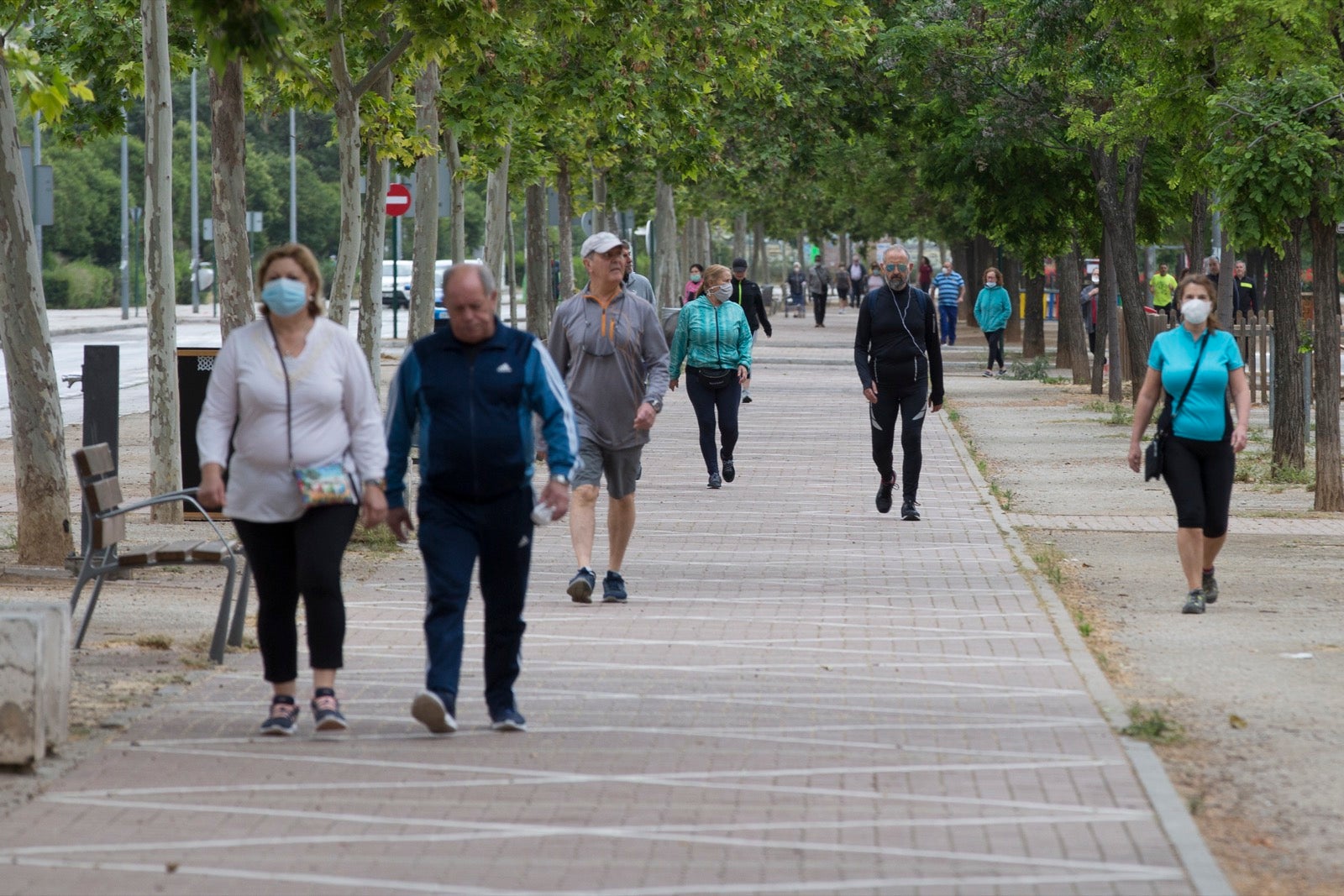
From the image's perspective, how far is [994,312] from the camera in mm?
33812

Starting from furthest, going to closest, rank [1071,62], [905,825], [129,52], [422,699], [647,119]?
1. [647,119]
2. [1071,62]
3. [129,52]
4. [422,699]
5. [905,825]

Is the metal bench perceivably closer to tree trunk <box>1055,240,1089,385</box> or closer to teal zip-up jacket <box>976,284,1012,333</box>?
tree trunk <box>1055,240,1089,385</box>

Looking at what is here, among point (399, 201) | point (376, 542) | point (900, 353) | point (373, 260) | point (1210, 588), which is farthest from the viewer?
point (399, 201)

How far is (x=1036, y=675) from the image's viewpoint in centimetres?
823

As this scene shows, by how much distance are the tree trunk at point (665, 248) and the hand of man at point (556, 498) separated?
32914mm

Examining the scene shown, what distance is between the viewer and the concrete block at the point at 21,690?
248 inches

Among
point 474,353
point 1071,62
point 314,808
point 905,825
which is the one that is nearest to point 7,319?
point 474,353

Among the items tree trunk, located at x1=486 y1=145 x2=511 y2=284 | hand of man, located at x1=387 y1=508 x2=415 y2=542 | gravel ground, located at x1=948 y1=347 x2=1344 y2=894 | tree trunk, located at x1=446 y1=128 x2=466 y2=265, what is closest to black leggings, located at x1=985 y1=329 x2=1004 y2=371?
tree trunk, located at x1=446 y1=128 x2=466 y2=265

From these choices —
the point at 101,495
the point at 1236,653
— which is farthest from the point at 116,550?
the point at 1236,653

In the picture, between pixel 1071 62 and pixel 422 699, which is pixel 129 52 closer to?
pixel 422 699

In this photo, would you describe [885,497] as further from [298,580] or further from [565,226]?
[565,226]

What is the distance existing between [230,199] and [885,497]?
485cm

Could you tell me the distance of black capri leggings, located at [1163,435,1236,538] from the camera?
9969 mm

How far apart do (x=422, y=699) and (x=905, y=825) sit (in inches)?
71.2
